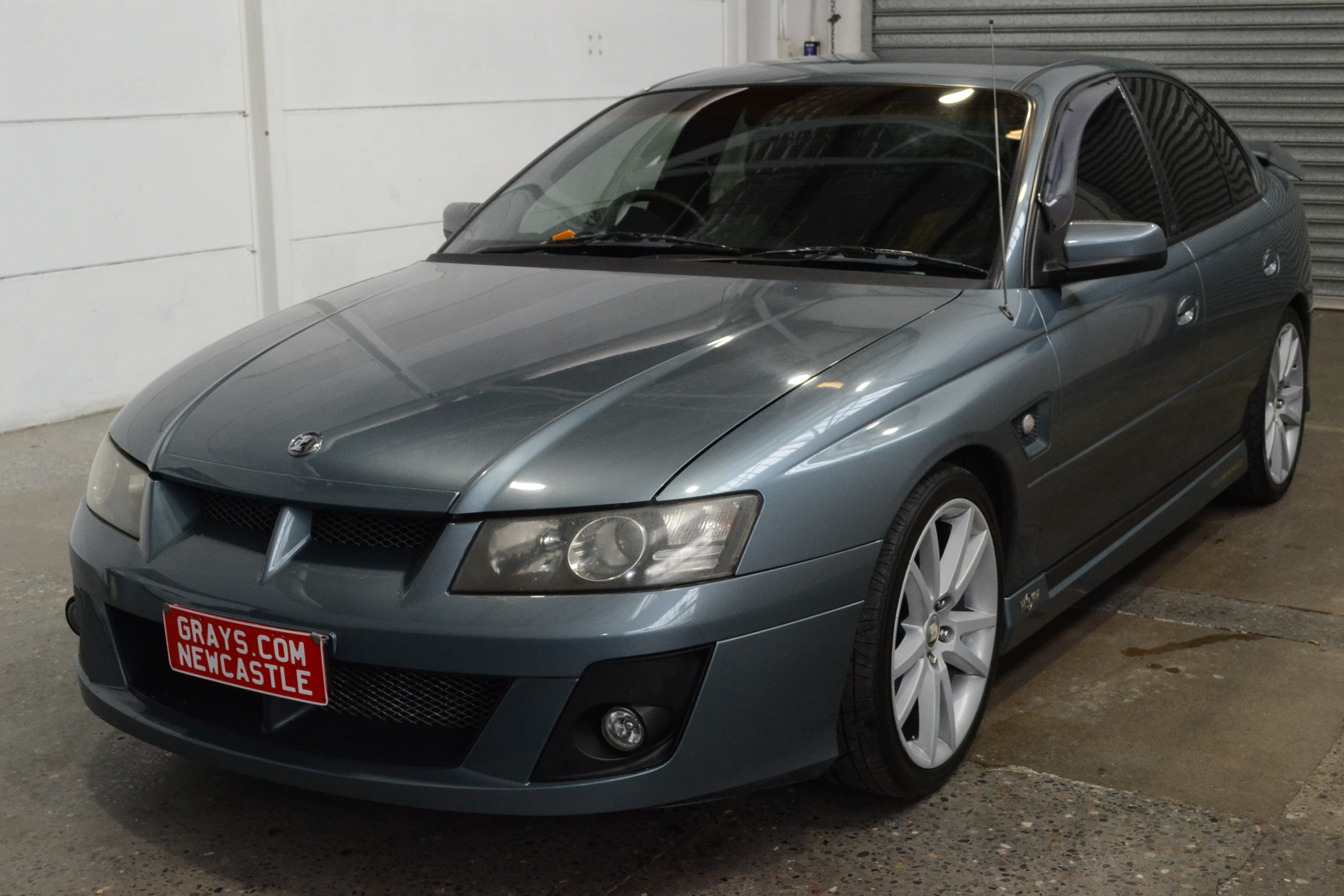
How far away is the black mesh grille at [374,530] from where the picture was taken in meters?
2.45

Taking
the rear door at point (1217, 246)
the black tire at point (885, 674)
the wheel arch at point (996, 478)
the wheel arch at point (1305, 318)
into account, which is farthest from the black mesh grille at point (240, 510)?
the wheel arch at point (1305, 318)

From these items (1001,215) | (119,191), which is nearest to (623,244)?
(1001,215)

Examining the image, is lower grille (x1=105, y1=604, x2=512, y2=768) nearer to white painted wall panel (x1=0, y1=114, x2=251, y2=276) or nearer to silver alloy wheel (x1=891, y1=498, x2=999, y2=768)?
silver alloy wheel (x1=891, y1=498, x2=999, y2=768)

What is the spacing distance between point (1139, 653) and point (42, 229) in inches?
180

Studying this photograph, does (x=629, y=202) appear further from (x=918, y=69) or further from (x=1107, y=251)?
(x=1107, y=251)

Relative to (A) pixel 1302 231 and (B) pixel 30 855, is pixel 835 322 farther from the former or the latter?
(A) pixel 1302 231

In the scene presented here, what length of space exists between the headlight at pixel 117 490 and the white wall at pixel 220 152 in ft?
11.0

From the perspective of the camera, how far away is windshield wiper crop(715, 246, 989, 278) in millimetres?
3225

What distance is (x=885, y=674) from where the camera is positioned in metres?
2.64

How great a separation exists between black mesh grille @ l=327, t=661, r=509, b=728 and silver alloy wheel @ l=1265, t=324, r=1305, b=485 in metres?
3.07

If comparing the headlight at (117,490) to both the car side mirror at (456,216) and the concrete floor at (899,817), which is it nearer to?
the concrete floor at (899,817)

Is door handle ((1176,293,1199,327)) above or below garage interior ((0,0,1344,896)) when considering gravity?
above

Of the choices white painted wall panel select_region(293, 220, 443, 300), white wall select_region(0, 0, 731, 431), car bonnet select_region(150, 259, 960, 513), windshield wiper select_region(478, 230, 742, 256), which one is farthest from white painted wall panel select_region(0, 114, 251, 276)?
car bonnet select_region(150, 259, 960, 513)

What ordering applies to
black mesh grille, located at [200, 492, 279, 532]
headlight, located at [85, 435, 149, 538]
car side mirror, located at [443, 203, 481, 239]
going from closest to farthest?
black mesh grille, located at [200, 492, 279, 532] < headlight, located at [85, 435, 149, 538] < car side mirror, located at [443, 203, 481, 239]
